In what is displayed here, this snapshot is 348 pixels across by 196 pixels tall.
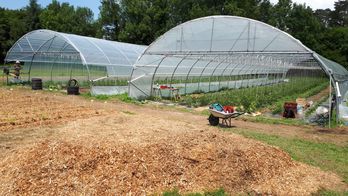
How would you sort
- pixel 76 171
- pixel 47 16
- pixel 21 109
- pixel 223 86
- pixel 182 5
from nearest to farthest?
pixel 76 171 → pixel 21 109 → pixel 223 86 → pixel 182 5 → pixel 47 16

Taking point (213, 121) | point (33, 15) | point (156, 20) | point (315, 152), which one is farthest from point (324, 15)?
point (315, 152)

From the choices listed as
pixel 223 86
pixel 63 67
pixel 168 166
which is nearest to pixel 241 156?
pixel 168 166

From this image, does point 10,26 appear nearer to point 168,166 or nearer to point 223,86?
point 223,86

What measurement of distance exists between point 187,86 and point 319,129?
12159mm

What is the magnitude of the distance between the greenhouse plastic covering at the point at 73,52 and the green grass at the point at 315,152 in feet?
39.9

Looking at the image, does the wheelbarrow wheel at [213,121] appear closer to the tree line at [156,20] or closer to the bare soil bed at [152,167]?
the bare soil bed at [152,167]

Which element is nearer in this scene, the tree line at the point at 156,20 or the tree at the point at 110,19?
the tree line at the point at 156,20

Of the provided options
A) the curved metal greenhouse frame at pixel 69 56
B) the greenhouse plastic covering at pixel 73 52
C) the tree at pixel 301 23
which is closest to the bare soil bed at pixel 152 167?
the curved metal greenhouse frame at pixel 69 56

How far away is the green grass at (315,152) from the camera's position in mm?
7227

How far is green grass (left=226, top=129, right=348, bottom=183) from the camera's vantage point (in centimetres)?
723

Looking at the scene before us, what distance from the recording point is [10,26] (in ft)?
179

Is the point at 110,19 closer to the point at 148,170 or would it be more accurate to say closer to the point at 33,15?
the point at 33,15

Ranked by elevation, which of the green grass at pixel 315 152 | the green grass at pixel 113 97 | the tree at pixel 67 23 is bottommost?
the green grass at pixel 315 152

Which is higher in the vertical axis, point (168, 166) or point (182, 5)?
point (182, 5)
